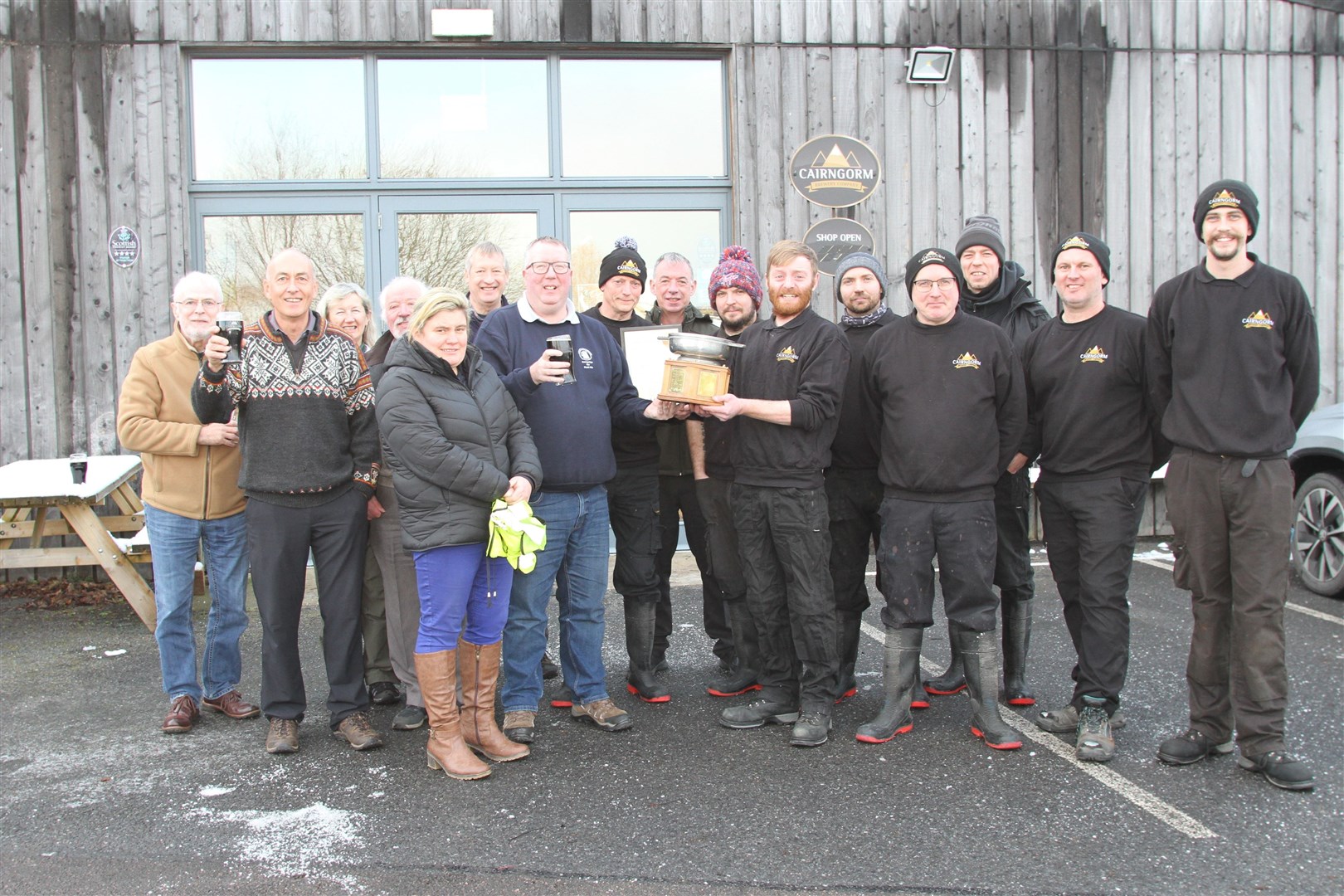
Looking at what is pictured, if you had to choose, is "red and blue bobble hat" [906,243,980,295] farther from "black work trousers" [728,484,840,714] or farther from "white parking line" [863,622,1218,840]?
"white parking line" [863,622,1218,840]

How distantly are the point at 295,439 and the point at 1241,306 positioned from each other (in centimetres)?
365

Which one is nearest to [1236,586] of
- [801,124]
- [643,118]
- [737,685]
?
[737,685]

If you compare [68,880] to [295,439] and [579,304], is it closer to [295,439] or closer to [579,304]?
[295,439]

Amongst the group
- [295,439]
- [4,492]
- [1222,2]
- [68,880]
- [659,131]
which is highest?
[1222,2]

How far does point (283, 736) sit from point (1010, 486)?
3240mm

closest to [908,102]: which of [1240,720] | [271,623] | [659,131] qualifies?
[659,131]

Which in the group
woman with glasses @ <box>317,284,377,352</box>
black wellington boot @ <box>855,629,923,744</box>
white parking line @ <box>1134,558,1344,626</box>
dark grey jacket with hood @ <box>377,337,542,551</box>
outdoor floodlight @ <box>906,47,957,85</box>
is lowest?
white parking line @ <box>1134,558,1344,626</box>

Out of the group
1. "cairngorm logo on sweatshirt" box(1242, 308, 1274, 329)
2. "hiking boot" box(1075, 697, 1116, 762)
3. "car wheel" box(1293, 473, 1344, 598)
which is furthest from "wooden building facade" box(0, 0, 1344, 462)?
"hiking boot" box(1075, 697, 1116, 762)

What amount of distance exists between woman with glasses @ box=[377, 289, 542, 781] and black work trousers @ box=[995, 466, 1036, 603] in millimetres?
2047

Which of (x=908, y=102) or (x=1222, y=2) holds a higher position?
(x=1222, y=2)

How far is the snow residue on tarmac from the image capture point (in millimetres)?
3344

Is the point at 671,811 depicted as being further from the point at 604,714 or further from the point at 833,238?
the point at 833,238

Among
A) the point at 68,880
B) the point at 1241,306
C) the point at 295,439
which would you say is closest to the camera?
the point at 68,880

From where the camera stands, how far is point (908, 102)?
27.8 feet
